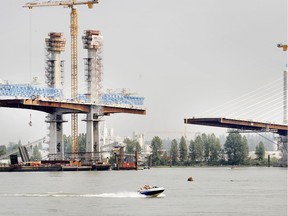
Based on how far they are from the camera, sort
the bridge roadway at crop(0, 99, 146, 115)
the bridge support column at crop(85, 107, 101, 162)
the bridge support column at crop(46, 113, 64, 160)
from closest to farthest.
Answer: the bridge roadway at crop(0, 99, 146, 115) → the bridge support column at crop(85, 107, 101, 162) → the bridge support column at crop(46, 113, 64, 160)

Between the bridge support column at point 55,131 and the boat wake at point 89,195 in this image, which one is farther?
the bridge support column at point 55,131

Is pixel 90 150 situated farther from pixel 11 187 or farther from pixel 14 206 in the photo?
pixel 14 206

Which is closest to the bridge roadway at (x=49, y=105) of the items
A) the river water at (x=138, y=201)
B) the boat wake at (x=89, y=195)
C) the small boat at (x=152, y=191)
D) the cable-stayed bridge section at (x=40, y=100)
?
the cable-stayed bridge section at (x=40, y=100)

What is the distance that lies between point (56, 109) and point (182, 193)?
98.4 meters

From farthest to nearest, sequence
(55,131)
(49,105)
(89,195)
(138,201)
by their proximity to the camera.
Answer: (55,131), (49,105), (89,195), (138,201)

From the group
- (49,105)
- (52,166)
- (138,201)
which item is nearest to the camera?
(138,201)

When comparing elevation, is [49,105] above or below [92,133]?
above

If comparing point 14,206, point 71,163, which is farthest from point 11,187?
point 71,163

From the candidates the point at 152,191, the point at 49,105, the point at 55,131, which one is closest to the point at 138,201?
the point at 152,191

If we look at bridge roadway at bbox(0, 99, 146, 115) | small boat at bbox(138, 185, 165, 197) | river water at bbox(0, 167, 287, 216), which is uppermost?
bridge roadway at bbox(0, 99, 146, 115)

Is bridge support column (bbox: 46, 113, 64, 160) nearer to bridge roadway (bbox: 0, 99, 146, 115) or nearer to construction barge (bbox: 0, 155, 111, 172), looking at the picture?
bridge roadway (bbox: 0, 99, 146, 115)

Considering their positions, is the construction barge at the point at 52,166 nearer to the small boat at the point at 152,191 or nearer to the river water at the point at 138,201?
the river water at the point at 138,201

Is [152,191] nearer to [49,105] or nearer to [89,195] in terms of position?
[89,195]

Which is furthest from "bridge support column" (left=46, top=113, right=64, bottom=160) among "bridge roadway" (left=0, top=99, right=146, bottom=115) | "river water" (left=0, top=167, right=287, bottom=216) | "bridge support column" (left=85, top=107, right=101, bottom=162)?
"river water" (left=0, top=167, right=287, bottom=216)
